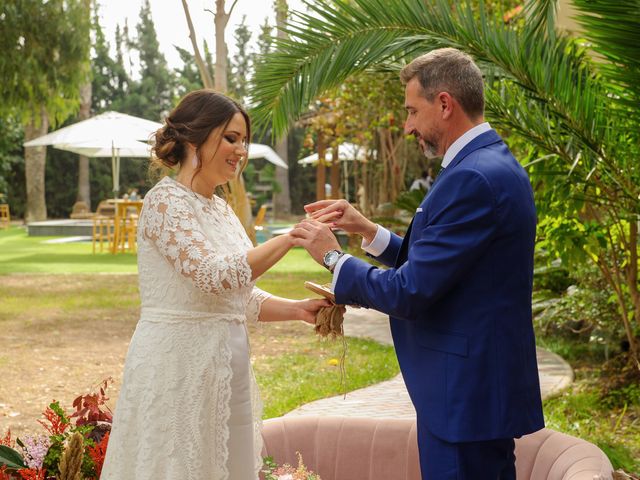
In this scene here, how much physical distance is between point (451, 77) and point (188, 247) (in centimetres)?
101

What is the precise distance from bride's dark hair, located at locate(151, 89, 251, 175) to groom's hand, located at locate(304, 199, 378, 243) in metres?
0.47

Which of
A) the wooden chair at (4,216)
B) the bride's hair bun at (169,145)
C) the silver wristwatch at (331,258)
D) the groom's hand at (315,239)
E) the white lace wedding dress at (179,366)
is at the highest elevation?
the bride's hair bun at (169,145)

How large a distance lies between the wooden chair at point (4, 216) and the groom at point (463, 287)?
31181 mm

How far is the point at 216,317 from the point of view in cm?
324

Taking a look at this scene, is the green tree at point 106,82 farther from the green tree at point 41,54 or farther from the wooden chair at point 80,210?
the green tree at point 41,54

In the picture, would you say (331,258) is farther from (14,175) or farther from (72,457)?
(14,175)

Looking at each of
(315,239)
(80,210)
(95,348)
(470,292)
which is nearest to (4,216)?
(80,210)

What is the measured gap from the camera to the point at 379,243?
3604 millimetres

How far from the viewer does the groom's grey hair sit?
2926 millimetres

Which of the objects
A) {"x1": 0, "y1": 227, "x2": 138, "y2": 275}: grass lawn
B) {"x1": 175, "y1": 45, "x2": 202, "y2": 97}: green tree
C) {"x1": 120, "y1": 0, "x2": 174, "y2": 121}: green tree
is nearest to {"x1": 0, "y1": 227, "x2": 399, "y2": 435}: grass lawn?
{"x1": 0, "y1": 227, "x2": 138, "y2": 275}: grass lawn

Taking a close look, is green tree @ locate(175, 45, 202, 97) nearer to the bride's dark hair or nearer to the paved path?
the paved path

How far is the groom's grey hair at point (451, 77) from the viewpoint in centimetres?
293

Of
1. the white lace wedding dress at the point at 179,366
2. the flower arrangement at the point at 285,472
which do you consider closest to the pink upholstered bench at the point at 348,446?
the flower arrangement at the point at 285,472

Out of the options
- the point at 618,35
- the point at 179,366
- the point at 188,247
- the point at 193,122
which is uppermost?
the point at 618,35
